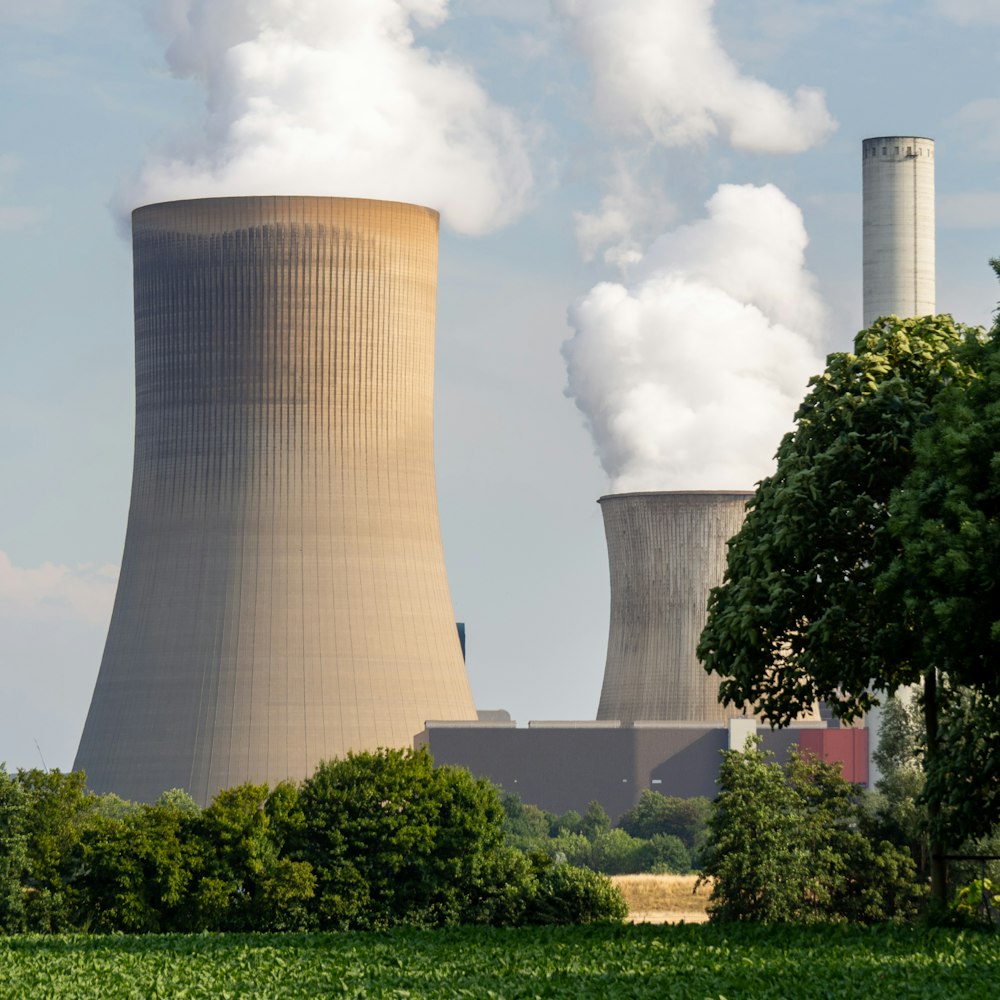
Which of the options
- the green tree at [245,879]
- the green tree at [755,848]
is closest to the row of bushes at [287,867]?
the green tree at [245,879]

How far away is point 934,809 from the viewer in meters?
18.4

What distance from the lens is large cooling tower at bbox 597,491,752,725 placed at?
179 feet

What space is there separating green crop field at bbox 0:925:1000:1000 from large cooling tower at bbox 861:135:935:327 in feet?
131

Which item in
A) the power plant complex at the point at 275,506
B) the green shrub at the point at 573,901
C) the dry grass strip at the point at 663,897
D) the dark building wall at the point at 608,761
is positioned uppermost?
the power plant complex at the point at 275,506

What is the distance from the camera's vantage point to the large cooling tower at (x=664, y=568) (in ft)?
179

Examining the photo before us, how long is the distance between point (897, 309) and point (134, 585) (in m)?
23.5

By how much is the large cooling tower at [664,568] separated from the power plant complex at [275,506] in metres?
11.2

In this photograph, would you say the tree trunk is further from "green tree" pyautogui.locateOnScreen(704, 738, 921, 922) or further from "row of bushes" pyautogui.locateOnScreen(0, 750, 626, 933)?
"row of bushes" pyautogui.locateOnScreen(0, 750, 626, 933)

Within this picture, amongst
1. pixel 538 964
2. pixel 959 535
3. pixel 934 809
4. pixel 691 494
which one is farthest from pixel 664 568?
pixel 538 964

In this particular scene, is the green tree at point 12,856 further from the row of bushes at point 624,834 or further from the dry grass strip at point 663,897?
the row of bushes at point 624,834

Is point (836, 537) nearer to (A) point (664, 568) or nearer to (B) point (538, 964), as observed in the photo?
(B) point (538, 964)

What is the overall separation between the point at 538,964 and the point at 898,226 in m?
42.8

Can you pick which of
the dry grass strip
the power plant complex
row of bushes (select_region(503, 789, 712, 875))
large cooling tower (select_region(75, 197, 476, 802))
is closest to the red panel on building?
row of bushes (select_region(503, 789, 712, 875))

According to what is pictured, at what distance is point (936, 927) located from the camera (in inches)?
656
